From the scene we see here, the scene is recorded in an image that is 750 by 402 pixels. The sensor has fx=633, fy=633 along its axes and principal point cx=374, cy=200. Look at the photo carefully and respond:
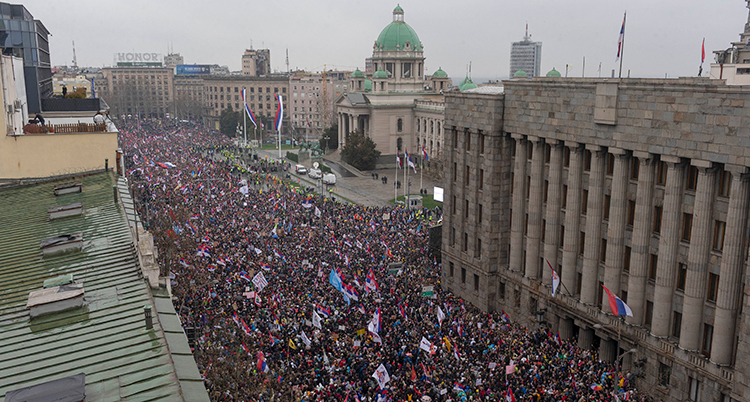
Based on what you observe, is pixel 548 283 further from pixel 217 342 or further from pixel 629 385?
pixel 217 342

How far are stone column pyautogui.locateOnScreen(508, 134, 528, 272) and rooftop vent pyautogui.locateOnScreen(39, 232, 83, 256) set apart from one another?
2596 centimetres

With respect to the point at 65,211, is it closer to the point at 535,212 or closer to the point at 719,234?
the point at 535,212

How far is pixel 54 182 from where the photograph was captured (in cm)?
2912

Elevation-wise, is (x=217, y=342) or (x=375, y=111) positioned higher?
(x=375, y=111)

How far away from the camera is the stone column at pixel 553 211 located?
35.3m

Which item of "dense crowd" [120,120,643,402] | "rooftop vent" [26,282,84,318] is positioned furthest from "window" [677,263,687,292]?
"rooftop vent" [26,282,84,318]

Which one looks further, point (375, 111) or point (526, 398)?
point (375, 111)

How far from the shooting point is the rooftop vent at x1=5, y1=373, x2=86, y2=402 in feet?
36.8

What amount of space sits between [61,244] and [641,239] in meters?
24.6

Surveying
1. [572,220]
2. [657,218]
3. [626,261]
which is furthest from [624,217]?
[572,220]

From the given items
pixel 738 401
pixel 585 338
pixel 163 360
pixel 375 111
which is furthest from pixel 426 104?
pixel 163 360

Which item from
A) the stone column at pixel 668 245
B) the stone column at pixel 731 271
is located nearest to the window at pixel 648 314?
the stone column at pixel 668 245

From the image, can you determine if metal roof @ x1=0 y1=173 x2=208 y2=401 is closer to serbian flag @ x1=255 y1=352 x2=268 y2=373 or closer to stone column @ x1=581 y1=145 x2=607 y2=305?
serbian flag @ x1=255 y1=352 x2=268 y2=373

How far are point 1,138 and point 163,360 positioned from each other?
853 inches
